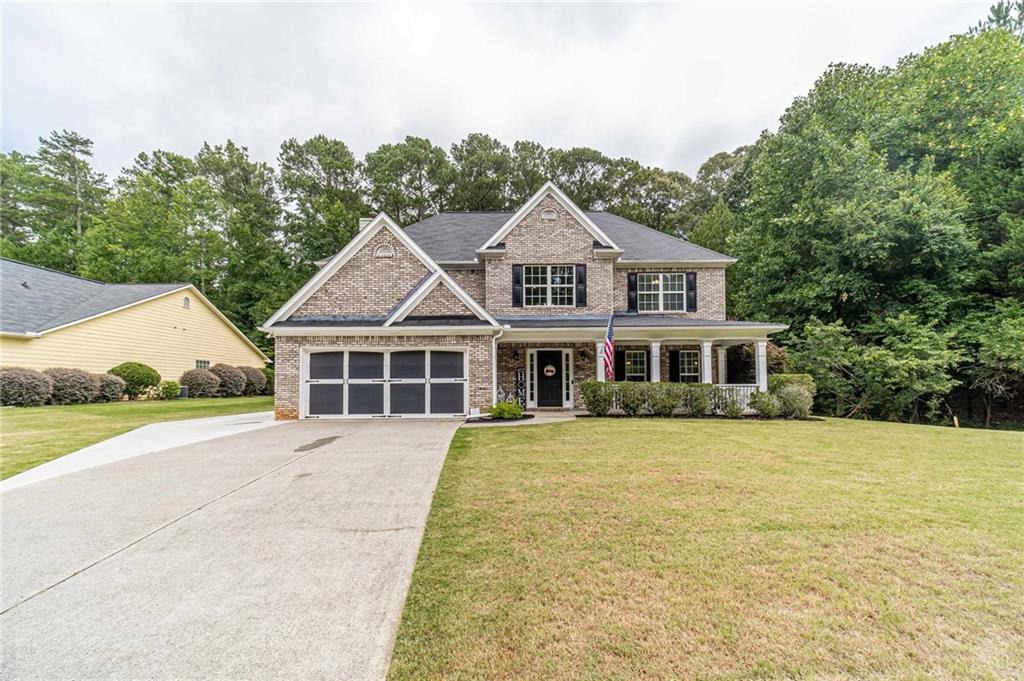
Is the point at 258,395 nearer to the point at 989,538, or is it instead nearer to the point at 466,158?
the point at 466,158

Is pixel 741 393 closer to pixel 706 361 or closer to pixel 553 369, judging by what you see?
pixel 706 361

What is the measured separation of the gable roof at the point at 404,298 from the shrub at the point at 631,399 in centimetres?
440

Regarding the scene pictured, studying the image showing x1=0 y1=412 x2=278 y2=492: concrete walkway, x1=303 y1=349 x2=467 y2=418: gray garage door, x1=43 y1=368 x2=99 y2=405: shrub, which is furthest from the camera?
x1=43 y1=368 x2=99 y2=405: shrub

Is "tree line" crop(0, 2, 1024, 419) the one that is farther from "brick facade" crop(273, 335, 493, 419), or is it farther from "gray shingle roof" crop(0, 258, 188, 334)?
"brick facade" crop(273, 335, 493, 419)

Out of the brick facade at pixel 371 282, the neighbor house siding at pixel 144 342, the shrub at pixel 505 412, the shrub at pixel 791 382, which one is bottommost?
the shrub at pixel 505 412

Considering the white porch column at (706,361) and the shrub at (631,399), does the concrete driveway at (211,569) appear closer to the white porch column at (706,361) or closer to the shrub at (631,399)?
the shrub at (631,399)

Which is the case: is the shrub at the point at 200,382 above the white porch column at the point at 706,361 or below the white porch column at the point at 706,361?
below

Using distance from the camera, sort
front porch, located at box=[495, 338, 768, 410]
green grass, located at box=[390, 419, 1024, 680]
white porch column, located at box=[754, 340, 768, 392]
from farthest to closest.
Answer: front porch, located at box=[495, 338, 768, 410] → white porch column, located at box=[754, 340, 768, 392] → green grass, located at box=[390, 419, 1024, 680]

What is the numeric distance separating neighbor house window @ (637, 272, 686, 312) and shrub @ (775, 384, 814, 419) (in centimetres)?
497

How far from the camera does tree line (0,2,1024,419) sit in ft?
53.9

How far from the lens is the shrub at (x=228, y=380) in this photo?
2389 centimetres

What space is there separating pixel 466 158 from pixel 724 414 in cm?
3132

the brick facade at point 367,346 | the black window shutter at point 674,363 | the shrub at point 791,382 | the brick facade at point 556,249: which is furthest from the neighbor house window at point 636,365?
the brick facade at point 367,346

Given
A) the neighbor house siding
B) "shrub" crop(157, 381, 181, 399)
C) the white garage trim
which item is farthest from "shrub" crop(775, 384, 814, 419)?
the neighbor house siding
